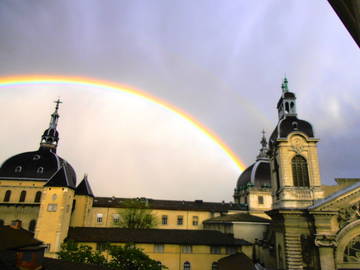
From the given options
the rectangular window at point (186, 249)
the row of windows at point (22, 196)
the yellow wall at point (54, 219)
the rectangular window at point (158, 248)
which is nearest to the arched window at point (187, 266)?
the rectangular window at point (186, 249)

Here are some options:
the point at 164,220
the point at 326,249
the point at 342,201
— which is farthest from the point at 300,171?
the point at 164,220

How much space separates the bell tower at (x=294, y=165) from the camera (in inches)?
1092

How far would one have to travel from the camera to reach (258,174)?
66.1 m

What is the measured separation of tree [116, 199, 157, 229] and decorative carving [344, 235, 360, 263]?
129 feet

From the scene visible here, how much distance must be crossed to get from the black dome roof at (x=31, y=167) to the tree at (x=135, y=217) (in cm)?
1427

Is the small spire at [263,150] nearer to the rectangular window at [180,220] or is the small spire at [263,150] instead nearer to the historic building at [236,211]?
the historic building at [236,211]

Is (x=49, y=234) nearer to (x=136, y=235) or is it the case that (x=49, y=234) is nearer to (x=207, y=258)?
(x=136, y=235)

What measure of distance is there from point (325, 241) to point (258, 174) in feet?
139

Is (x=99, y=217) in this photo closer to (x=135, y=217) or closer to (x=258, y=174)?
(x=135, y=217)

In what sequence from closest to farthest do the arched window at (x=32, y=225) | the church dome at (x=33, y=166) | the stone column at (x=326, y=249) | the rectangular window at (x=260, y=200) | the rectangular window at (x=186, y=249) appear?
1. the stone column at (x=326, y=249)
2. the rectangular window at (x=186, y=249)
3. the arched window at (x=32, y=225)
4. the church dome at (x=33, y=166)
5. the rectangular window at (x=260, y=200)

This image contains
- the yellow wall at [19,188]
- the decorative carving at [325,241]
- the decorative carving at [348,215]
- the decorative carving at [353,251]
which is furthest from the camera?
the yellow wall at [19,188]

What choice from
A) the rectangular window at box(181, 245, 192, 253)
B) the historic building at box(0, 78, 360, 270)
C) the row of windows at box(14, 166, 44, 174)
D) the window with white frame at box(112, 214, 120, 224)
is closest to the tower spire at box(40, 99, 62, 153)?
the historic building at box(0, 78, 360, 270)

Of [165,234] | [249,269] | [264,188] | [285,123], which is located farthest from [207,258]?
[264,188]

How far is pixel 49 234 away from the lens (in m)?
37.3
